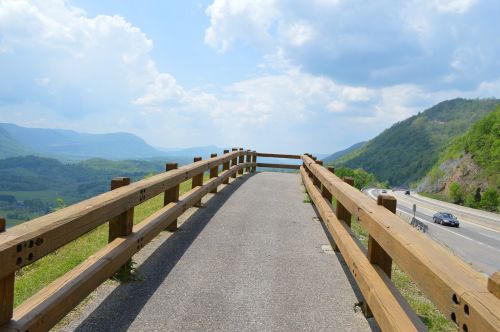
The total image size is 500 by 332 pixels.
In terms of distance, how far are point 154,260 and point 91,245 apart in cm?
187

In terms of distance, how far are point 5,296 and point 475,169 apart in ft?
456

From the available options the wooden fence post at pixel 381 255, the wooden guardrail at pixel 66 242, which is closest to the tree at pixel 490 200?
the wooden fence post at pixel 381 255

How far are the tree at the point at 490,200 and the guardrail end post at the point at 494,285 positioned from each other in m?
122

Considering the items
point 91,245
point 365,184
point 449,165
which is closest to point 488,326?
point 91,245

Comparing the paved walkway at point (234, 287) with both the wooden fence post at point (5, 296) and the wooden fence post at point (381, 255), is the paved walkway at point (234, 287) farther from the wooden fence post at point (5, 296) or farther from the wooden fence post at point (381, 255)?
the wooden fence post at point (5, 296)

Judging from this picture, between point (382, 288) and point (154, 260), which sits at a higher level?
point (382, 288)

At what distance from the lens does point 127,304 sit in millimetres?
4438

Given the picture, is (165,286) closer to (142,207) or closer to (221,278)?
(221,278)

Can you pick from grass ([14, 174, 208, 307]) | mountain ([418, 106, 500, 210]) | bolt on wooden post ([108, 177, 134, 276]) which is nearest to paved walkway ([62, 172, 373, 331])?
bolt on wooden post ([108, 177, 134, 276])

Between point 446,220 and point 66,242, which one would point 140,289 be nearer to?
point 66,242

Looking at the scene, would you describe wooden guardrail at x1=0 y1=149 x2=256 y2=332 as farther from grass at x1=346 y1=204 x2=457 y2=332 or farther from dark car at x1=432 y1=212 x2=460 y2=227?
dark car at x1=432 y1=212 x2=460 y2=227

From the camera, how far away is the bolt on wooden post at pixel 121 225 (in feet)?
16.3

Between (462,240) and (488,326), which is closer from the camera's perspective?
(488,326)

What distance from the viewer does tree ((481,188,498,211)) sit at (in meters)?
107
